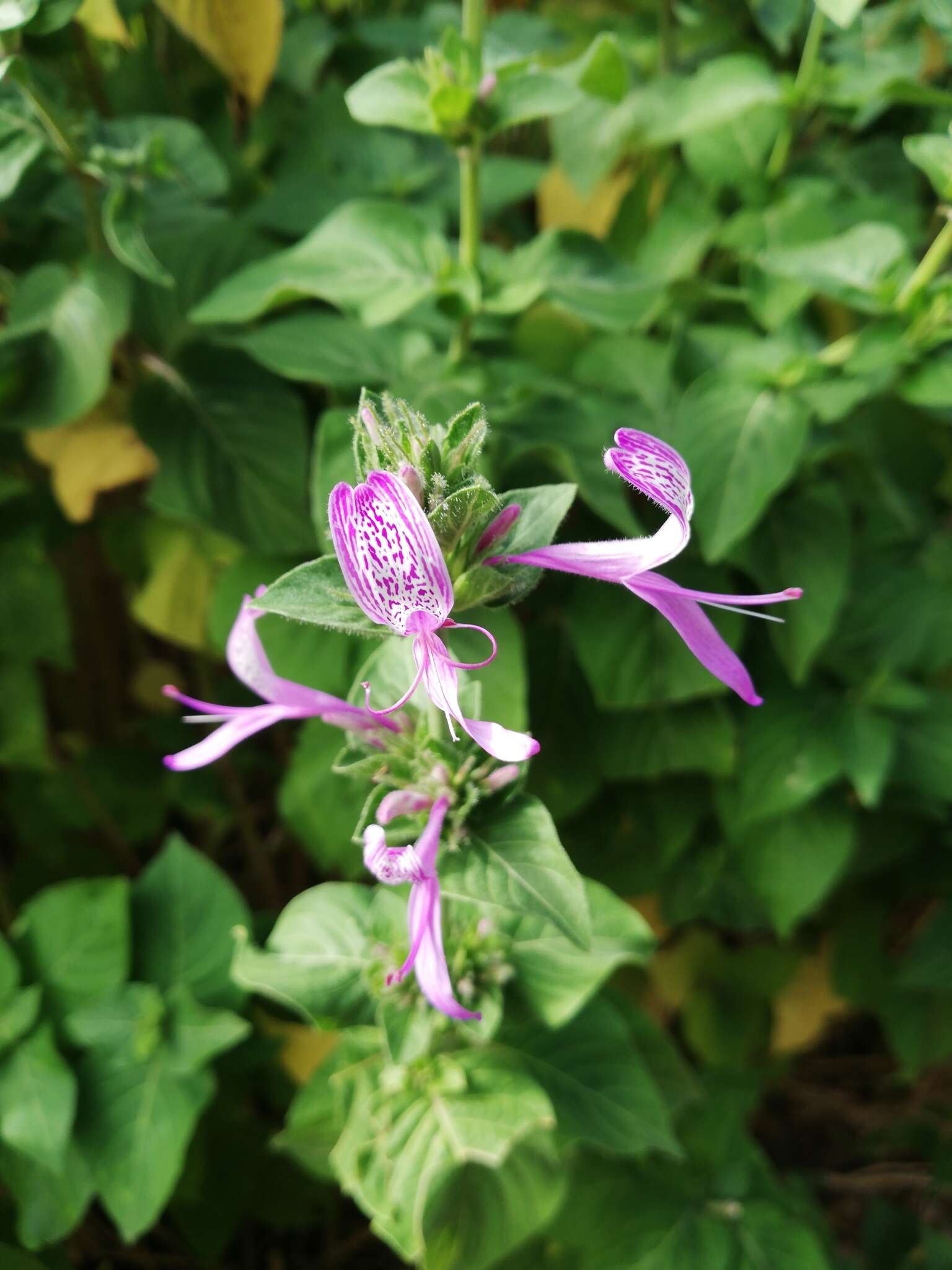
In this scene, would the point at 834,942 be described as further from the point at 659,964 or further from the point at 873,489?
the point at 873,489

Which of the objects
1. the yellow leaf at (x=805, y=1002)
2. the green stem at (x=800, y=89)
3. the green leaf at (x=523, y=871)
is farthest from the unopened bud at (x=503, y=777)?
the yellow leaf at (x=805, y=1002)

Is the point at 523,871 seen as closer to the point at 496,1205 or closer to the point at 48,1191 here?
the point at 496,1205

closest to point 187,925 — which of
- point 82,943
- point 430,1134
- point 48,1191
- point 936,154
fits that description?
point 82,943

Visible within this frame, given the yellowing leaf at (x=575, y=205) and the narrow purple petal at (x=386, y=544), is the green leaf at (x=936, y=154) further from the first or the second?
the narrow purple petal at (x=386, y=544)

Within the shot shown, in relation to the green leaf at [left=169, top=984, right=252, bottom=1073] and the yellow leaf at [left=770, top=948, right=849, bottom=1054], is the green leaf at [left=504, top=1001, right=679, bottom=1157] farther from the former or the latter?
the yellow leaf at [left=770, top=948, right=849, bottom=1054]

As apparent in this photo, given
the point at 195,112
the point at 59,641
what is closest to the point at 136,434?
the point at 59,641

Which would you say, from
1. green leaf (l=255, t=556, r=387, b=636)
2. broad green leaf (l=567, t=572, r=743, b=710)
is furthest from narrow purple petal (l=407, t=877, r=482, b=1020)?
broad green leaf (l=567, t=572, r=743, b=710)
